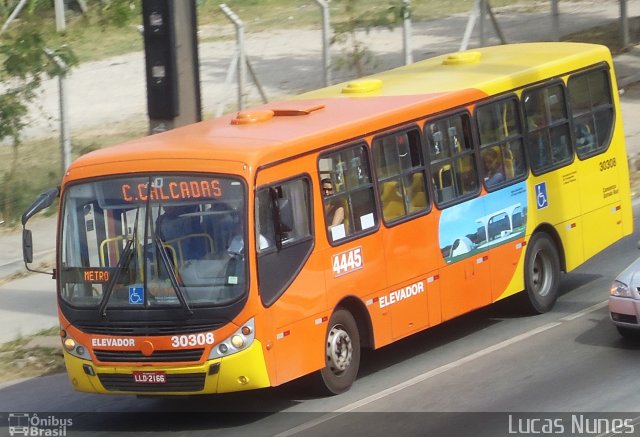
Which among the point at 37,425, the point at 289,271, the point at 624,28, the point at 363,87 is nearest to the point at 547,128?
the point at 363,87

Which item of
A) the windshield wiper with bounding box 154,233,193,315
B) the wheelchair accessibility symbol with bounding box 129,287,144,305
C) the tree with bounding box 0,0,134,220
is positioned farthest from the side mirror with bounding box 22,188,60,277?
the tree with bounding box 0,0,134,220

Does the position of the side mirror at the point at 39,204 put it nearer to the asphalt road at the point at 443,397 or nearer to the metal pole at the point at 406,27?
the asphalt road at the point at 443,397

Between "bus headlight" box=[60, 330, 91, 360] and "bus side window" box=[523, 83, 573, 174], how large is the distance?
219 inches

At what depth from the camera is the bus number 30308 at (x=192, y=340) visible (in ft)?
34.4

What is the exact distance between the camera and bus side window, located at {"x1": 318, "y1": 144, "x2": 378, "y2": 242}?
11.5 meters

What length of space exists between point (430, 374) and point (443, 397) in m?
0.89

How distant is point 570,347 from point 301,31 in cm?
2096

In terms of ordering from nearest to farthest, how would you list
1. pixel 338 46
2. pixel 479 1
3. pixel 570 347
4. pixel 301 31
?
pixel 570 347 < pixel 479 1 < pixel 338 46 < pixel 301 31

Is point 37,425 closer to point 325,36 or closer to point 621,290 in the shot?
point 621,290

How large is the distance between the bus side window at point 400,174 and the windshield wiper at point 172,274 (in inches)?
94.2

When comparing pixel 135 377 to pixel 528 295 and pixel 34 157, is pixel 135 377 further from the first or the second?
pixel 34 157

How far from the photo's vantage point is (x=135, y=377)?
10.7 m

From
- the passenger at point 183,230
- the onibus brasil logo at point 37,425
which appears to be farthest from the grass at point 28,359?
the passenger at point 183,230

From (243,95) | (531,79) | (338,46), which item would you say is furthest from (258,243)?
(338,46)
